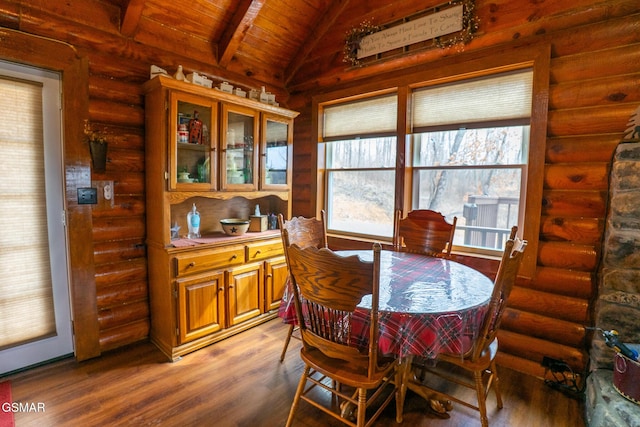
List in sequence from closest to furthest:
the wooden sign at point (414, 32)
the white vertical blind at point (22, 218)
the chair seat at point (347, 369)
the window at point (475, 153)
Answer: the chair seat at point (347, 369)
the white vertical blind at point (22, 218)
the window at point (475, 153)
the wooden sign at point (414, 32)

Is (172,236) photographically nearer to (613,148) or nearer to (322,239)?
(322,239)

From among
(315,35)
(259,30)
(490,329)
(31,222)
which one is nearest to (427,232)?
(490,329)

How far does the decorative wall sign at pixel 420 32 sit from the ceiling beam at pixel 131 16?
5.88 feet

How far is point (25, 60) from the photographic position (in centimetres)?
208

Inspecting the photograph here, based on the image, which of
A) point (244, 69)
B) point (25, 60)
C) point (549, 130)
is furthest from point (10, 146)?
point (549, 130)

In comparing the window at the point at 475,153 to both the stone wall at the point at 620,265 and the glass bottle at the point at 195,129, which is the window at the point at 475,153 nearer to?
the stone wall at the point at 620,265

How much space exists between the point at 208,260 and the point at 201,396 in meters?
0.98

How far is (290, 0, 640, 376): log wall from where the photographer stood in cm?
200

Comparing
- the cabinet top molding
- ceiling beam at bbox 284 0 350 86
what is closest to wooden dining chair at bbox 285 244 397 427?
the cabinet top molding

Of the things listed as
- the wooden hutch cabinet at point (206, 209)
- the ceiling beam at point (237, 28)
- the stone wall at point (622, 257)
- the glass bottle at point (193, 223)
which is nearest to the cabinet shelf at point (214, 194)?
the wooden hutch cabinet at point (206, 209)

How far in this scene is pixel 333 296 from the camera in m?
1.38

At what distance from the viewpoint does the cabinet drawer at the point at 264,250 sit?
294cm

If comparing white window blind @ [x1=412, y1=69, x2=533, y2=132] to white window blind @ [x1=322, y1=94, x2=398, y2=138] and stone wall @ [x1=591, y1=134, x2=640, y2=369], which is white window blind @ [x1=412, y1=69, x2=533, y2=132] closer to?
white window blind @ [x1=322, y1=94, x2=398, y2=138]

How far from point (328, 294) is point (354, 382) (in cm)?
43
